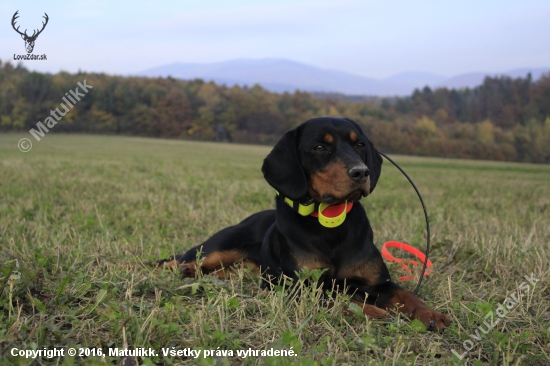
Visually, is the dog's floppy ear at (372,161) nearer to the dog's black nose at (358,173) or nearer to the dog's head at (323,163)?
the dog's head at (323,163)

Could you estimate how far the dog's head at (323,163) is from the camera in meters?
3.23

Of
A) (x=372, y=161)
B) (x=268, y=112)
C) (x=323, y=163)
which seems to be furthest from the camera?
(x=268, y=112)

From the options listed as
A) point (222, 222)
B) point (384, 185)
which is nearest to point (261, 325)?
point (222, 222)

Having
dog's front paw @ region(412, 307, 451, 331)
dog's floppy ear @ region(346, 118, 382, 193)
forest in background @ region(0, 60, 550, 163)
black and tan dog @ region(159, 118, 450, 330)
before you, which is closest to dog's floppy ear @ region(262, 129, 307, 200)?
black and tan dog @ region(159, 118, 450, 330)

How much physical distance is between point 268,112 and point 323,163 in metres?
64.5

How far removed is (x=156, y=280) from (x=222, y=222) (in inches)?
129

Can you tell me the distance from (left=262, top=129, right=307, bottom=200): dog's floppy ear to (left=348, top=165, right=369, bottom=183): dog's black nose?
386mm

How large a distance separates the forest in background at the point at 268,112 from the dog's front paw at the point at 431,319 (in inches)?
1944

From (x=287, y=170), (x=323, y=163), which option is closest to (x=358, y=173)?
(x=323, y=163)

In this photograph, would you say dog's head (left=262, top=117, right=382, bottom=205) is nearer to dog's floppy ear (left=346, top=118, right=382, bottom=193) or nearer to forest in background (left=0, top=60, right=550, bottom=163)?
dog's floppy ear (left=346, top=118, right=382, bottom=193)

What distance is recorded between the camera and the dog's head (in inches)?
127

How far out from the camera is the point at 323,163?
3400mm

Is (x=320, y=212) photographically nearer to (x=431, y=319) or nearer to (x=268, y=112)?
(x=431, y=319)

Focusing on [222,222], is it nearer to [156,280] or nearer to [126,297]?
[156,280]
